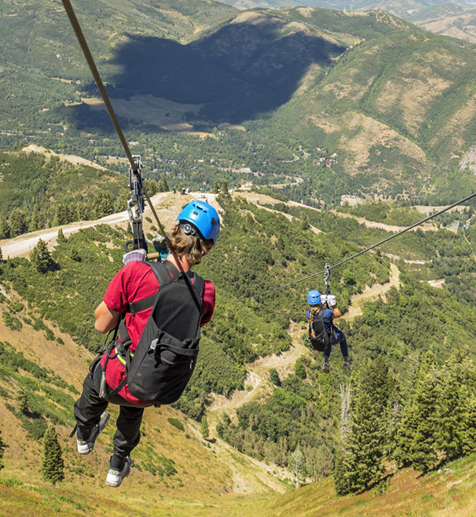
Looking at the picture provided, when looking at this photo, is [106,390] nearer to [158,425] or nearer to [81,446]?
[81,446]

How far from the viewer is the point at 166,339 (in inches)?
215

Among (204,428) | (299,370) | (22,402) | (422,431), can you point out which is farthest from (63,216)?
(422,431)

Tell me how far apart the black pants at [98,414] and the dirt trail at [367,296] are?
119 metres

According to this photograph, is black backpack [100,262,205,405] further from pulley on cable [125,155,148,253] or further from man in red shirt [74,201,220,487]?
pulley on cable [125,155,148,253]

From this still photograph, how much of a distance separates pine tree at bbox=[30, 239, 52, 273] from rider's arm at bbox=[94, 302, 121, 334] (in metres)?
73.2

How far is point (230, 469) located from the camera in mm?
62688

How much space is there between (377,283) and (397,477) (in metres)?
94.1

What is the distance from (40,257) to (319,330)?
6631cm

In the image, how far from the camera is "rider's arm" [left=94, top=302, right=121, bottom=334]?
19.6 feet

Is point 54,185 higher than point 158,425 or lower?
lower

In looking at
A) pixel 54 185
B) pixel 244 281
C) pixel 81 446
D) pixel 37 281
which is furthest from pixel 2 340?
pixel 54 185

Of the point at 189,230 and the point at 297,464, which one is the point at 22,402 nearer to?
the point at 189,230

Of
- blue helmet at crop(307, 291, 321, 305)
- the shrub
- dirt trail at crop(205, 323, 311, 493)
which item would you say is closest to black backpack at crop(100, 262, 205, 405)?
blue helmet at crop(307, 291, 321, 305)

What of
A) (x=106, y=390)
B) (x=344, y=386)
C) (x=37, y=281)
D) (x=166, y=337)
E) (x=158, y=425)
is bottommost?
(x=344, y=386)
